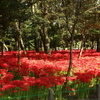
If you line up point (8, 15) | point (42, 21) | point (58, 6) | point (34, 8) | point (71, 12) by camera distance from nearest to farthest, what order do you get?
point (71, 12) → point (58, 6) → point (8, 15) → point (42, 21) → point (34, 8)

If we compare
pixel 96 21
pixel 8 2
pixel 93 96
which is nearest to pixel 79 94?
pixel 93 96

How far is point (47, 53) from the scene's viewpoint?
17297 mm

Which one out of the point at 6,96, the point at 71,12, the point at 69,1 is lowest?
the point at 6,96

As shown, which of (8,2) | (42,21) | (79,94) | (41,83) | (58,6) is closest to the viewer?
(41,83)

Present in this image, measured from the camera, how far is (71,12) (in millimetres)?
8102

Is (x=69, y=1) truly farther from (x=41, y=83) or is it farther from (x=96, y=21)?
(x=96, y=21)

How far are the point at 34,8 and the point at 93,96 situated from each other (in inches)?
619

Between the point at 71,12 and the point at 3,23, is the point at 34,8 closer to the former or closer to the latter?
the point at 3,23

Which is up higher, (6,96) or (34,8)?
(34,8)

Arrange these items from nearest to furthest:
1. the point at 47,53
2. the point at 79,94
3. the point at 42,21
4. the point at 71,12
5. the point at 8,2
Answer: the point at 79,94 → the point at 71,12 → the point at 8,2 → the point at 42,21 → the point at 47,53

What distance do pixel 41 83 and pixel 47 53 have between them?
11.7 metres

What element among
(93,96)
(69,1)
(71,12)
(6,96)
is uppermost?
(69,1)

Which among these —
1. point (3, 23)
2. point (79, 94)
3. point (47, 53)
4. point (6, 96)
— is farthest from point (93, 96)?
point (47, 53)

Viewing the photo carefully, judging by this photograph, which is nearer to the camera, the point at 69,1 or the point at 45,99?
the point at 45,99
